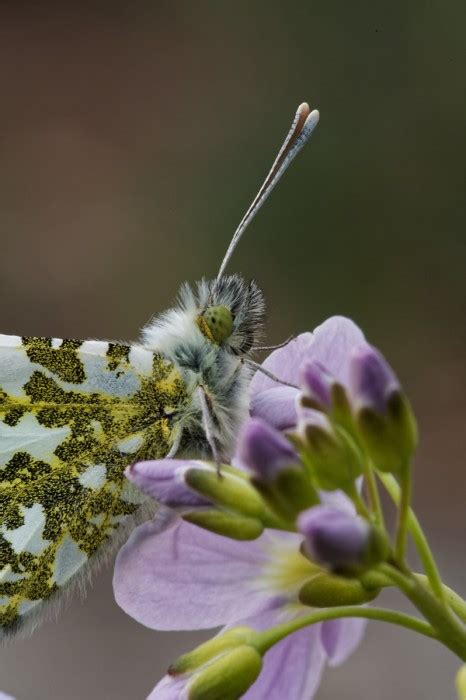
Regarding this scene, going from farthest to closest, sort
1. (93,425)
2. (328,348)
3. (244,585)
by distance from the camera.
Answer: (93,425)
(328,348)
(244,585)

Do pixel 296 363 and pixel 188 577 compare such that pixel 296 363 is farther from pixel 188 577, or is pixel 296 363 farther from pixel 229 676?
pixel 229 676

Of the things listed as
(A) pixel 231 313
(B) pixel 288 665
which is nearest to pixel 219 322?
(A) pixel 231 313

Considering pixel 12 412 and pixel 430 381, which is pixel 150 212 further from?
pixel 12 412

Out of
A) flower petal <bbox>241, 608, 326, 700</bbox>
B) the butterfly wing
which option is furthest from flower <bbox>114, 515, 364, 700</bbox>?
the butterfly wing

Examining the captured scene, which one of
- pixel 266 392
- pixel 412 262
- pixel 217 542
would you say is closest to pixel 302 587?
pixel 217 542

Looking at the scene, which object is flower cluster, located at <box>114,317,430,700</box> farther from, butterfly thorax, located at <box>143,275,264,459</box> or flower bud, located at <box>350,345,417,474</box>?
butterfly thorax, located at <box>143,275,264,459</box>

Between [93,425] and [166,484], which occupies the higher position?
[166,484]

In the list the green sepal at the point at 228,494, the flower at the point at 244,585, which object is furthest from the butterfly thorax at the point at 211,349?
the green sepal at the point at 228,494
